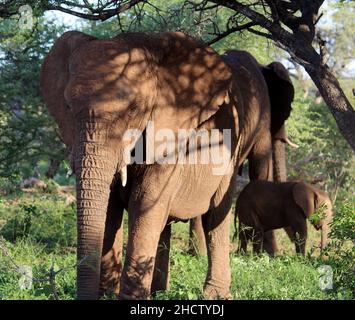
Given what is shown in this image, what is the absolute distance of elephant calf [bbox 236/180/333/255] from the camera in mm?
9188

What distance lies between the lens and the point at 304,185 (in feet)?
30.5

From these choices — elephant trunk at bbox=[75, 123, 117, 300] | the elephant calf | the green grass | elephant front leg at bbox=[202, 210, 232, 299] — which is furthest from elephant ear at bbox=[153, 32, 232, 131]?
the elephant calf

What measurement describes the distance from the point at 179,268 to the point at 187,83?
2.39 m

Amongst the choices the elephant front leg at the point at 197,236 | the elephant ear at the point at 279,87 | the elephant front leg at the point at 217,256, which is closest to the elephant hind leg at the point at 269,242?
the elephant front leg at the point at 197,236

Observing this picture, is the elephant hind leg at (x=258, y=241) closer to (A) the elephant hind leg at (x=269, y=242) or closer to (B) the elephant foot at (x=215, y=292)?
(A) the elephant hind leg at (x=269, y=242)

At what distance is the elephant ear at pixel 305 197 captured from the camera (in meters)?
9.14

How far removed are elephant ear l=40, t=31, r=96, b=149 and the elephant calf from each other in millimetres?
3984

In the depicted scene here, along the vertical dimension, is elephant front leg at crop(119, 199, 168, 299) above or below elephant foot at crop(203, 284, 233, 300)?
above

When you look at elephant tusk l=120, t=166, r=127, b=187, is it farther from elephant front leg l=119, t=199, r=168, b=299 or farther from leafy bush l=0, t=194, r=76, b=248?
leafy bush l=0, t=194, r=76, b=248

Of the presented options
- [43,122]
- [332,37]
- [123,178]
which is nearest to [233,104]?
[123,178]

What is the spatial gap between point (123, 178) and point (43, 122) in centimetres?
628

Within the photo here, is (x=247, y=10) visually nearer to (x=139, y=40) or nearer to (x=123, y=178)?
(x=139, y=40)

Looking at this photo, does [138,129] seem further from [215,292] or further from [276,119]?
[276,119]
